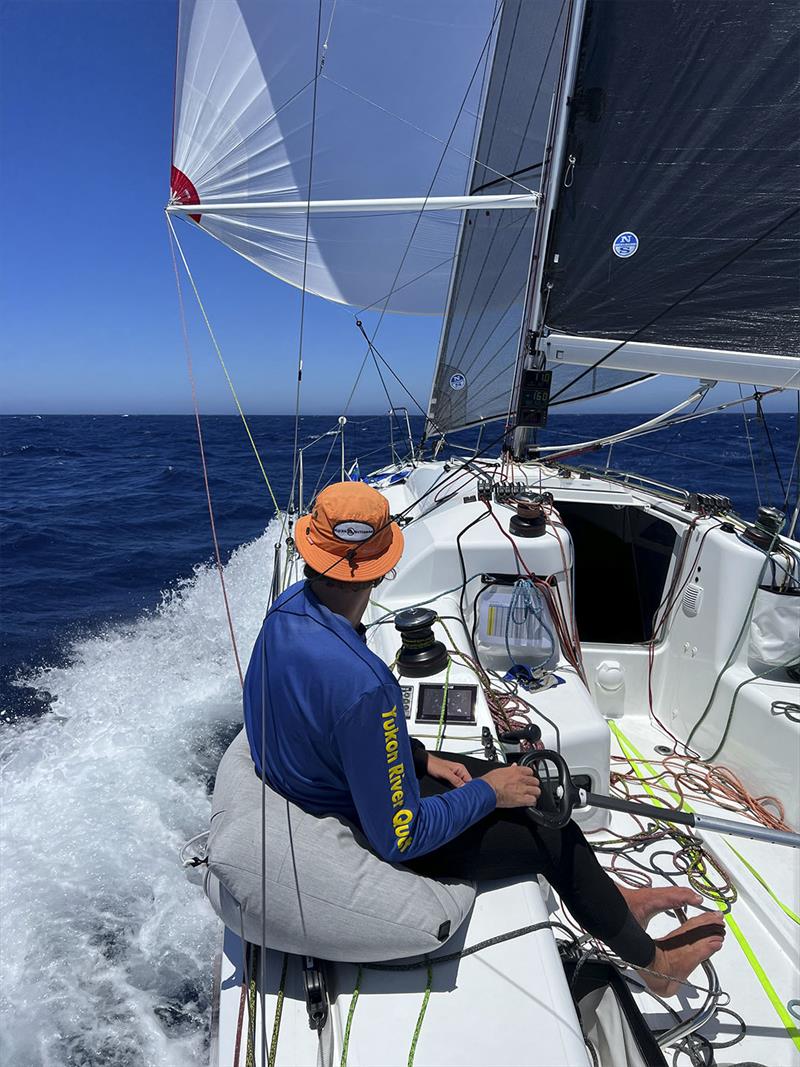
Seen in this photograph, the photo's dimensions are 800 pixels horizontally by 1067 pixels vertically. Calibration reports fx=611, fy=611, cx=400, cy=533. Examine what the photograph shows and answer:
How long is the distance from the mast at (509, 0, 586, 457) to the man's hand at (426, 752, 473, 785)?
261 cm

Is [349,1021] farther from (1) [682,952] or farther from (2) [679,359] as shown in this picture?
(2) [679,359]

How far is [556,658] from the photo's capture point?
110 inches

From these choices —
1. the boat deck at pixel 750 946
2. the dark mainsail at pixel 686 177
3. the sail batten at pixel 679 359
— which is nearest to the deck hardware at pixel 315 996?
the boat deck at pixel 750 946

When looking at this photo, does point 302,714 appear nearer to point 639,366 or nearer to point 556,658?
point 556,658

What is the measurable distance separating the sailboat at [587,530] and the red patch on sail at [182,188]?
2cm

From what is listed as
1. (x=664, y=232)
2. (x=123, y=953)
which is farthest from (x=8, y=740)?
(x=664, y=232)

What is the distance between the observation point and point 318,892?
1249mm

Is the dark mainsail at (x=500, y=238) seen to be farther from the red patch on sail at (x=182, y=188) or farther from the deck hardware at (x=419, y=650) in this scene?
the deck hardware at (x=419, y=650)

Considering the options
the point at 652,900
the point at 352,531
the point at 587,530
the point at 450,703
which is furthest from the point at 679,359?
the point at 352,531

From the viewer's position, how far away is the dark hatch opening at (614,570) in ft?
12.7

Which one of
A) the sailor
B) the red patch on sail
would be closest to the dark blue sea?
the sailor

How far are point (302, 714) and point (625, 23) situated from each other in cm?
392

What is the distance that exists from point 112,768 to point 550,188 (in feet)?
15.4

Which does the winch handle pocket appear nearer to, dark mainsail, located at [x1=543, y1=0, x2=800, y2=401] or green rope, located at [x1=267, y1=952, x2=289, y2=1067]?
green rope, located at [x1=267, y1=952, x2=289, y2=1067]
